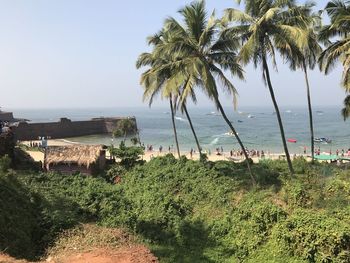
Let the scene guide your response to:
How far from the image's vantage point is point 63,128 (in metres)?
79.2

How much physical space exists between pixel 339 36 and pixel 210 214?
12262 millimetres

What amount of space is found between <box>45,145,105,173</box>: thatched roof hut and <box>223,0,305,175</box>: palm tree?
13.6 metres

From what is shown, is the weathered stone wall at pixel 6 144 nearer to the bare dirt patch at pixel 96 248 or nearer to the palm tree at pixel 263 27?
the bare dirt patch at pixel 96 248

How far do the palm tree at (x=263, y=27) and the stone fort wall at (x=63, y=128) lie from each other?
49590 millimetres

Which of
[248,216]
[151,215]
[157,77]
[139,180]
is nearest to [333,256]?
[248,216]

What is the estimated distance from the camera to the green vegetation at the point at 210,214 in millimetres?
14078

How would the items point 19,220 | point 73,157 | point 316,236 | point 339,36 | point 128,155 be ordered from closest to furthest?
point 316,236 < point 19,220 < point 339,36 < point 73,157 < point 128,155

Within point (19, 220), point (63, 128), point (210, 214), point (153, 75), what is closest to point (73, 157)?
point (153, 75)

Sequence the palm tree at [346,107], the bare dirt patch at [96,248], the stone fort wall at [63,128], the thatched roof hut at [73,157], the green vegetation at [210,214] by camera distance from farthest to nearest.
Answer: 1. the stone fort wall at [63,128]
2. the thatched roof hut at [73,157]
3. the palm tree at [346,107]
4. the green vegetation at [210,214]
5. the bare dirt patch at [96,248]

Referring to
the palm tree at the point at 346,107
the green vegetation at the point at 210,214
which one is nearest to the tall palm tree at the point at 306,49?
the palm tree at the point at 346,107

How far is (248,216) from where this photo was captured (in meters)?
16.9

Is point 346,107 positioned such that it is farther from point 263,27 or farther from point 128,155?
point 128,155

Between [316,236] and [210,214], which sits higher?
[316,236]

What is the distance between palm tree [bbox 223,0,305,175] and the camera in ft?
61.5
